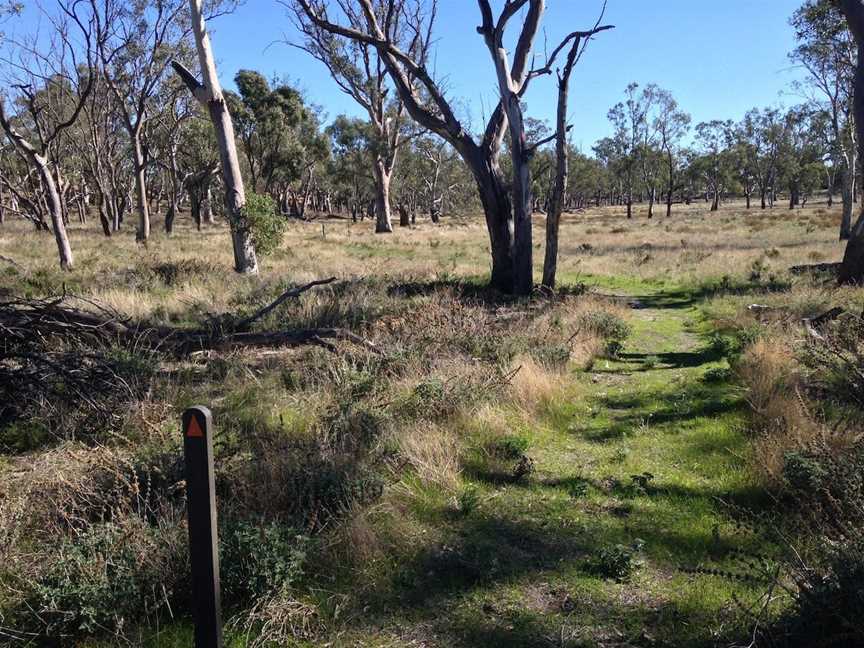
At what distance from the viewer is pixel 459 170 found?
78.9 m

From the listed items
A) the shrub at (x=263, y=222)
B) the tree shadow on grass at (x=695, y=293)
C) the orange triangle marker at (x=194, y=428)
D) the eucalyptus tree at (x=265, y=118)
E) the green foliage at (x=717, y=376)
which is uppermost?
the eucalyptus tree at (x=265, y=118)

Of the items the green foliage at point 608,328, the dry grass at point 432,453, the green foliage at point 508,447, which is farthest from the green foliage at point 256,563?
the green foliage at point 608,328

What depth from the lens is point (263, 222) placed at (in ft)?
49.2

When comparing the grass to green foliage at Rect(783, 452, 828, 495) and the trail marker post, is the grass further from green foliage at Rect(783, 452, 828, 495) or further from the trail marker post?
the trail marker post

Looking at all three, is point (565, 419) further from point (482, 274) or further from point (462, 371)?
point (482, 274)

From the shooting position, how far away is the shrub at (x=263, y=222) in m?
14.9

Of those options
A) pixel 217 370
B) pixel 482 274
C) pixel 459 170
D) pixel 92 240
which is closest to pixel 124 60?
pixel 92 240

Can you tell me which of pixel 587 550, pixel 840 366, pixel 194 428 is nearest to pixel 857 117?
pixel 840 366

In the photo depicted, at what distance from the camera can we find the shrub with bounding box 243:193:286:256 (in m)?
14.9

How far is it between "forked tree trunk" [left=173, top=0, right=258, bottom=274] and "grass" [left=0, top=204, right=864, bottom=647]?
14.8 ft

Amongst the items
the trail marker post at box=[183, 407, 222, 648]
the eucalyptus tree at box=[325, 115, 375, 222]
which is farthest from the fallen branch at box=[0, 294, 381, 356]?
the eucalyptus tree at box=[325, 115, 375, 222]

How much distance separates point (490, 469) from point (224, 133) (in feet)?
41.7

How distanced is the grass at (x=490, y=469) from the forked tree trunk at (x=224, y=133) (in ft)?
14.8

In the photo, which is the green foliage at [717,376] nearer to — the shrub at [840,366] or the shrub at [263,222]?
the shrub at [840,366]
